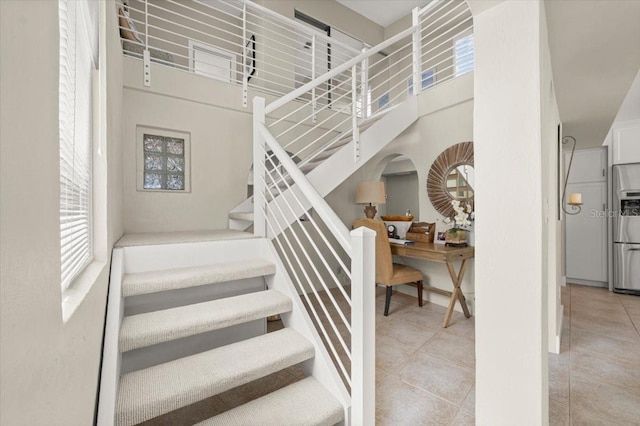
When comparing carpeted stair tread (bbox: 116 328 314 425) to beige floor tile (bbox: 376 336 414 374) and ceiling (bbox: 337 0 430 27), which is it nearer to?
beige floor tile (bbox: 376 336 414 374)

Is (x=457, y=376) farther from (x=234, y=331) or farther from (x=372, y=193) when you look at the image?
(x=372, y=193)

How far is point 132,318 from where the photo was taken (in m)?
1.51

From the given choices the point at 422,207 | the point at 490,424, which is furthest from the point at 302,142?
the point at 490,424

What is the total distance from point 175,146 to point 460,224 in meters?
3.01

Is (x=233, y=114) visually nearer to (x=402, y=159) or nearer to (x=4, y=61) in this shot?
(x=4, y=61)

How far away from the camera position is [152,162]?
9.01 ft

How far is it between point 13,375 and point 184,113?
291cm

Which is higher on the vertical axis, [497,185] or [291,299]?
[497,185]

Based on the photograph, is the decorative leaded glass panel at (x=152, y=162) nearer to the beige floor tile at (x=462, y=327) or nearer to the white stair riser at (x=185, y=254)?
the white stair riser at (x=185, y=254)

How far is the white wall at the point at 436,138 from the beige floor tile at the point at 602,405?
1264 mm

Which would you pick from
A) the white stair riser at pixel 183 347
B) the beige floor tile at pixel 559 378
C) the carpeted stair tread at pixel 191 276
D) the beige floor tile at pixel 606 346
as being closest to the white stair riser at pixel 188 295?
the carpeted stair tread at pixel 191 276

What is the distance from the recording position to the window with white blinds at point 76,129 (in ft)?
2.45

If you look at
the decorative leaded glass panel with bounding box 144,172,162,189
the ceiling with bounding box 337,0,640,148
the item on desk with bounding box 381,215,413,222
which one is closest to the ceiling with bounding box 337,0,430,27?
the ceiling with bounding box 337,0,640,148

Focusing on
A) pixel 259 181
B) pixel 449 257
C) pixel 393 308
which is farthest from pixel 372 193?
pixel 259 181
